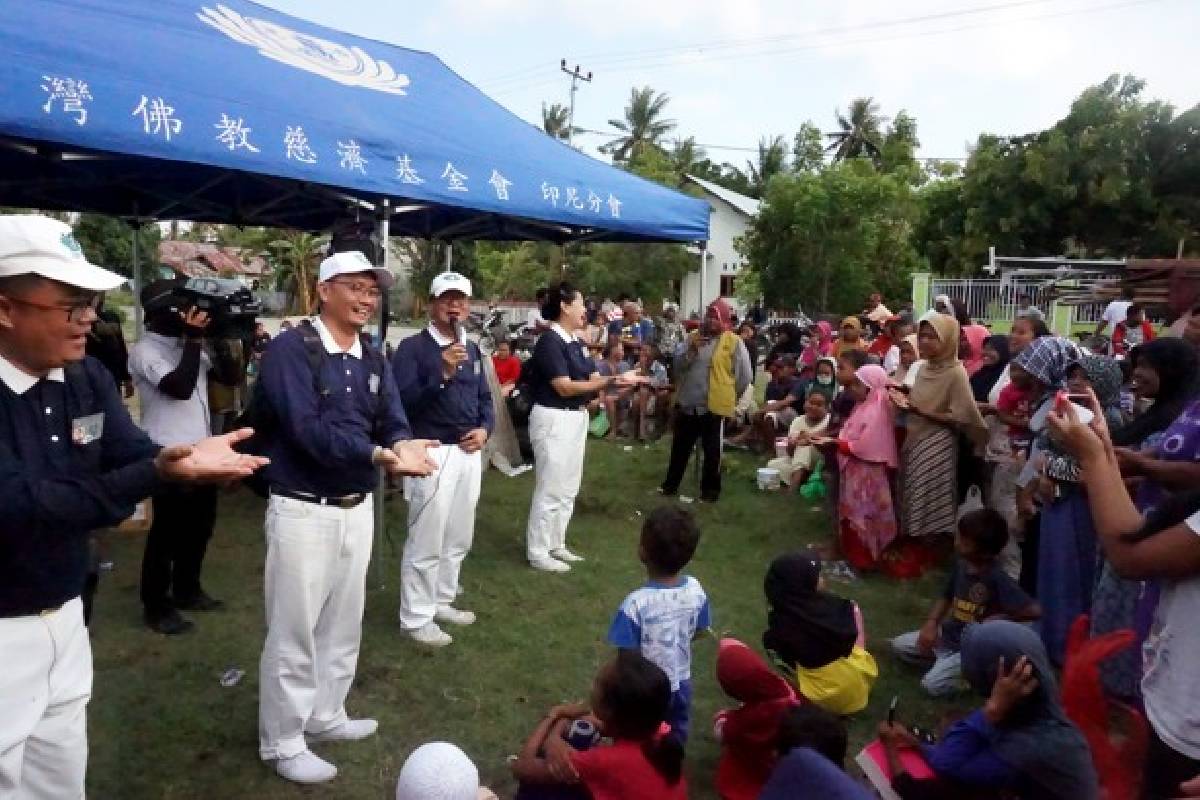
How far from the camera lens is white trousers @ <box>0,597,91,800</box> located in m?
1.86

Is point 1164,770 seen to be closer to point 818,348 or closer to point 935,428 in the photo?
point 935,428

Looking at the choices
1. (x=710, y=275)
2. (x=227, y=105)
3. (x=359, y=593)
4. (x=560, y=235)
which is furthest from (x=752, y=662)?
(x=710, y=275)

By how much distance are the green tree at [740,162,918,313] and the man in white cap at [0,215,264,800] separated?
23509 millimetres

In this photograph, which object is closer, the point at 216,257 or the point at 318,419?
the point at 318,419

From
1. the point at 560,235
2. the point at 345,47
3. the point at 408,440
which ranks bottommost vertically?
the point at 408,440

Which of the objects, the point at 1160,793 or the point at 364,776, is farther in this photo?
the point at 364,776

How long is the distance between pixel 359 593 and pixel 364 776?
0.68 m

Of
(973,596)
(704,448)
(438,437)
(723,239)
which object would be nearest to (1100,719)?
(973,596)

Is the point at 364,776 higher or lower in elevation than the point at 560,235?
lower

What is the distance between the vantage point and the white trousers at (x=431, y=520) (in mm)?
4422

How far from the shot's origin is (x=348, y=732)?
11.3 ft

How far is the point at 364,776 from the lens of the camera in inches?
126

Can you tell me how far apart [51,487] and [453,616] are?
10.3 feet

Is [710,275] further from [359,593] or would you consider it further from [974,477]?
[359,593]
